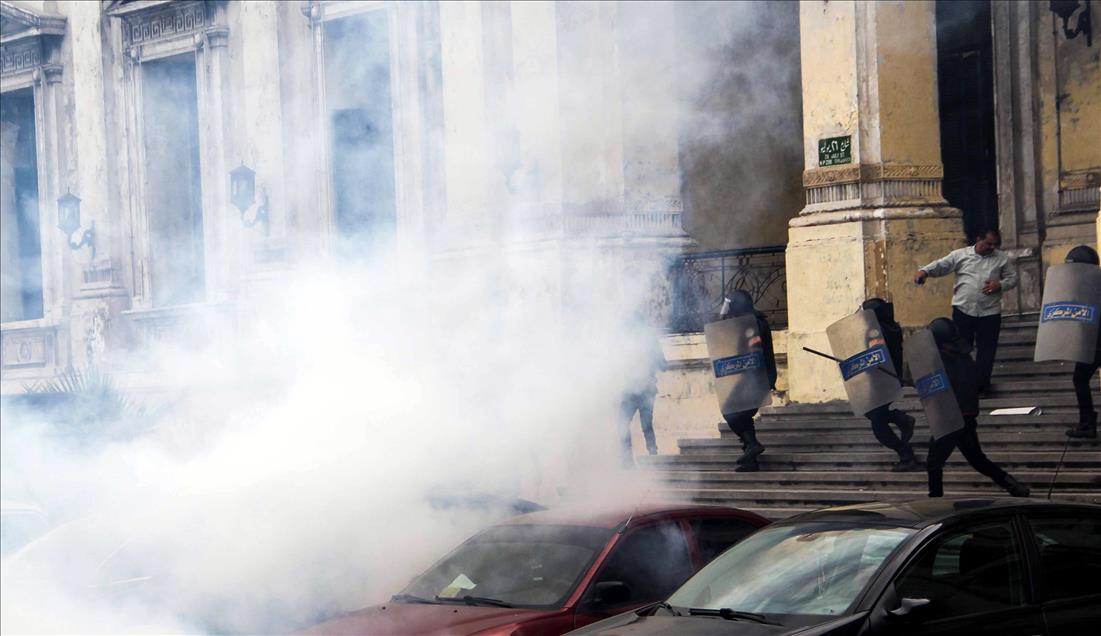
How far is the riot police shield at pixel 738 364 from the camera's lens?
44.6 ft

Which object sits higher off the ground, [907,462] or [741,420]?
[741,420]

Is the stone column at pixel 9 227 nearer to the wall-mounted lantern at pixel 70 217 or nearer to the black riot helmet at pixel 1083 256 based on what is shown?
the wall-mounted lantern at pixel 70 217

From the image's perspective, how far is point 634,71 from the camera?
1645cm

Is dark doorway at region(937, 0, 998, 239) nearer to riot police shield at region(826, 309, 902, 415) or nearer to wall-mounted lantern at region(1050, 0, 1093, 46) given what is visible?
wall-mounted lantern at region(1050, 0, 1093, 46)

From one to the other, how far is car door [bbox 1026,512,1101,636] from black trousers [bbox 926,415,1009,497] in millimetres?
4002

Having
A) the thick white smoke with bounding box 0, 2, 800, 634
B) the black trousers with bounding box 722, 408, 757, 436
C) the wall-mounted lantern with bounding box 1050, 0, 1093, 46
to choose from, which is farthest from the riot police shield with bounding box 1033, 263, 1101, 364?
the wall-mounted lantern with bounding box 1050, 0, 1093, 46

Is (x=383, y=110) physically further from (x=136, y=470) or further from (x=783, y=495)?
(x=783, y=495)

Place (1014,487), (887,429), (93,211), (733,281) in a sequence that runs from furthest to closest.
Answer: (93,211) < (733,281) < (887,429) < (1014,487)

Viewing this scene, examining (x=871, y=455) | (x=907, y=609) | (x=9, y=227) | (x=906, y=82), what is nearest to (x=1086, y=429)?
(x=871, y=455)

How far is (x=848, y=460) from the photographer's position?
13.3m

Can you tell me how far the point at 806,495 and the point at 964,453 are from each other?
6.18ft

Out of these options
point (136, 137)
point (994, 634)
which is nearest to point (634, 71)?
point (136, 137)

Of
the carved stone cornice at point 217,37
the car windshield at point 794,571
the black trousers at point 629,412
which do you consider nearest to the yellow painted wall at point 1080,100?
the black trousers at point 629,412

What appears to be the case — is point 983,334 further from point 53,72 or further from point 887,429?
point 53,72
